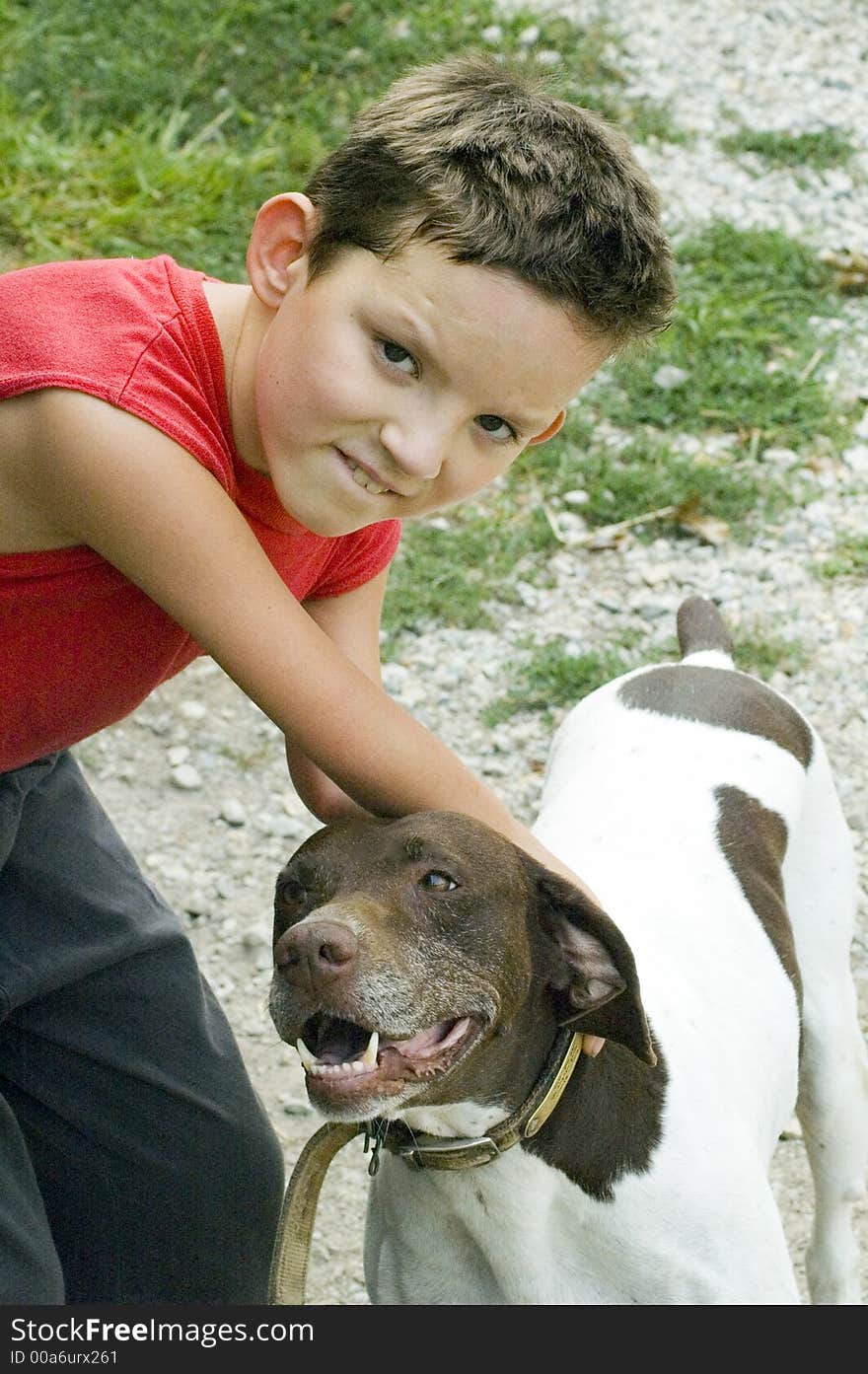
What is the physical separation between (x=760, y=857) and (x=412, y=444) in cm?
138

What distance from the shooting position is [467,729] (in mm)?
5211

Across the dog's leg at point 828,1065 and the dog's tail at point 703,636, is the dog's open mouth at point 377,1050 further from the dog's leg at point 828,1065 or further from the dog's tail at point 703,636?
the dog's tail at point 703,636

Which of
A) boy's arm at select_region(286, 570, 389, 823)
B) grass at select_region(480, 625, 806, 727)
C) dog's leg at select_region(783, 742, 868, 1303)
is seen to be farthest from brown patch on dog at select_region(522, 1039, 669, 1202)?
grass at select_region(480, 625, 806, 727)

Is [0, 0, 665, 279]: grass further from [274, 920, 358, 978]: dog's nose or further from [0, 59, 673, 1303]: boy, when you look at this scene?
[274, 920, 358, 978]: dog's nose

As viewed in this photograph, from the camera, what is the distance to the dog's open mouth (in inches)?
92.8

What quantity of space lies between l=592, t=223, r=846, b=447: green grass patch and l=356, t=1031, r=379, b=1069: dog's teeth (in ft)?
13.3

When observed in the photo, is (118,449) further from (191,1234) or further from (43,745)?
(191,1234)

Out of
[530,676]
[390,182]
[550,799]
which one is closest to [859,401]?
[530,676]

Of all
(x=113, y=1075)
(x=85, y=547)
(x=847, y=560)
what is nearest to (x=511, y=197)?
(x=85, y=547)

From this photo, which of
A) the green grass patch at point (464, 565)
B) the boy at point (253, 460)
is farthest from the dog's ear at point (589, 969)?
the green grass patch at point (464, 565)

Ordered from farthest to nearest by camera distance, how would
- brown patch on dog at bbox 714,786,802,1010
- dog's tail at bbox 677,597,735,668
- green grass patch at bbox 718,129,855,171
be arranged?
green grass patch at bbox 718,129,855,171 < dog's tail at bbox 677,597,735,668 < brown patch on dog at bbox 714,786,802,1010

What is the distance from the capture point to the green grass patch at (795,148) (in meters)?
7.29

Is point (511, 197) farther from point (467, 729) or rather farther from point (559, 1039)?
point (467, 729)

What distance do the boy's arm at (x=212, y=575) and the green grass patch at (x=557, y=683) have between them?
103 inches
